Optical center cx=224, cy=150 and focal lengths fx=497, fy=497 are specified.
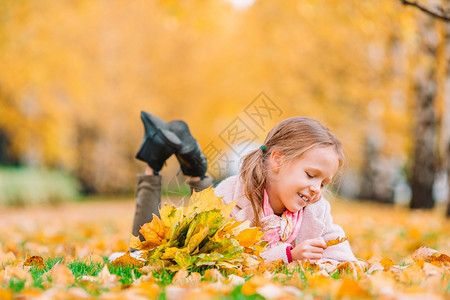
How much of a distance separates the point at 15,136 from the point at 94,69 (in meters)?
2.88

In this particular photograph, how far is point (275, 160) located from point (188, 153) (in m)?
0.69

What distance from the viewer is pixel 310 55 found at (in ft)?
44.8

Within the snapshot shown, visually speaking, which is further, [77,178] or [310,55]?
[77,178]

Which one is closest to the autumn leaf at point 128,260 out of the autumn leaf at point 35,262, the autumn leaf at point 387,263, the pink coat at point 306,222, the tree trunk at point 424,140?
the autumn leaf at point 35,262

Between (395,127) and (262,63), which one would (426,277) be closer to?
(395,127)

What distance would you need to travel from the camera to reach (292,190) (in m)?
2.52

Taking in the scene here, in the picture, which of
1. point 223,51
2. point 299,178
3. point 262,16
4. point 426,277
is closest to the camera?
point 426,277

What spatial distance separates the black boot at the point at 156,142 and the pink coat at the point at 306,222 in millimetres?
468

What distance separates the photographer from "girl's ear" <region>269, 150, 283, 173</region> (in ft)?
8.59

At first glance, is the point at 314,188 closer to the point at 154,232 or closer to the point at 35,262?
the point at 154,232

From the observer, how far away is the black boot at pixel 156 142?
3057 millimetres

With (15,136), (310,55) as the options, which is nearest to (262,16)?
(310,55)

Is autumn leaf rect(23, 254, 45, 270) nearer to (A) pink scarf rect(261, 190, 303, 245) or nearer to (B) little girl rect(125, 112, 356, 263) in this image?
(B) little girl rect(125, 112, 356, 263)

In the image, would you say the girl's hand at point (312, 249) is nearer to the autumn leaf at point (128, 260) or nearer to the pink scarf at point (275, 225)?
the pink scarf at point (275, 225)
